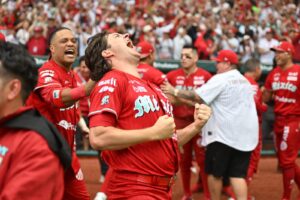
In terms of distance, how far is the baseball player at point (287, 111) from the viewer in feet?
31.5

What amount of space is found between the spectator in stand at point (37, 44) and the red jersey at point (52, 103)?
953 centimetres

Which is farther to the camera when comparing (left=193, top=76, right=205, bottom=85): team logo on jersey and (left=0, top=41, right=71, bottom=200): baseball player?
(left=193, top=76, right=205, bottom=85): team logo on jersey

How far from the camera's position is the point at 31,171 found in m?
2.83

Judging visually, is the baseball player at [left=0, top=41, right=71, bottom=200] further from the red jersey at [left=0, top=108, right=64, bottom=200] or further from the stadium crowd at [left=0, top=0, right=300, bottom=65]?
the stadium crowd at [left=0, top=0, right=300, bottom=65]

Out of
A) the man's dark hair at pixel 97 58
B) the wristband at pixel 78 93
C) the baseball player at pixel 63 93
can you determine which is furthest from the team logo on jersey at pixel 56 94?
the man's dark hair at pixel 97 58

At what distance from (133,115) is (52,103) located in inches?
63.0

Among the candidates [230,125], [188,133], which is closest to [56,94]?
[188,133]

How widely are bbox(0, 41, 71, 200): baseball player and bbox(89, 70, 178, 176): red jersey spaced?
118 centimetres

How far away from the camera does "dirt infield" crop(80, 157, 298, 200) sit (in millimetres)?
10094

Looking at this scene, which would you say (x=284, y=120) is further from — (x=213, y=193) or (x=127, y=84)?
(x=127, y=84)

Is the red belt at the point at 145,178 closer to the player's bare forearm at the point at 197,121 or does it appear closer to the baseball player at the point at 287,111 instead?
the player's bare forearm at the point at 197,121

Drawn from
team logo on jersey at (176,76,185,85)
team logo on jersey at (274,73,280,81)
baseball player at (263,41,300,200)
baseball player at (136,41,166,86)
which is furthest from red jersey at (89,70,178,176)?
team logo on jersey at (176,76,185,85)

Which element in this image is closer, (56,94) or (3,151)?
(3,151)

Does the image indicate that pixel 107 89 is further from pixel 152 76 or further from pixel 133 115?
pixel 152 76
